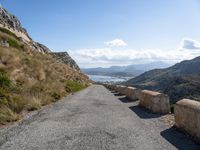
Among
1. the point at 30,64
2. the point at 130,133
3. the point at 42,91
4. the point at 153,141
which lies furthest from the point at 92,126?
the point at 30,64

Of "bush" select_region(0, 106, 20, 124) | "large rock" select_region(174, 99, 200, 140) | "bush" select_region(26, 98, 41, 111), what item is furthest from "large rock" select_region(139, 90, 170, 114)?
"bush" select_region(0, 106, 20, 124)

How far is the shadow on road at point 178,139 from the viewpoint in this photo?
9.20 m

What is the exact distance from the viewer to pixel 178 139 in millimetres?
10172

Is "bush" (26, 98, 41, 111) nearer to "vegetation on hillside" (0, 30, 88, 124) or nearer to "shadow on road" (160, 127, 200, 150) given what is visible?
"vegetation on hillside" (0, 30, 88, 124)

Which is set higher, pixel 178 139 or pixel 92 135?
pixel 92 135

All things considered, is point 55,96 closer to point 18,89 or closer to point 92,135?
point 18,89

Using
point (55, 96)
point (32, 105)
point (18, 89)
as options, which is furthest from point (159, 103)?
point (55, 96)

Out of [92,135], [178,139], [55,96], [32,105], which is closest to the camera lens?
[178,139]

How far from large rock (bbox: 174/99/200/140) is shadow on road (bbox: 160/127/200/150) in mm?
291

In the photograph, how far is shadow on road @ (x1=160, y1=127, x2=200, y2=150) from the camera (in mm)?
9203

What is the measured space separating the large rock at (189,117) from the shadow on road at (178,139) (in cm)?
29

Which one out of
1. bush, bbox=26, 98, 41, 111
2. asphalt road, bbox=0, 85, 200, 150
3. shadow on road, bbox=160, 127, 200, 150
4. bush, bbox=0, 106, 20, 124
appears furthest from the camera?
bush, bbox=26, 98, 41, 111

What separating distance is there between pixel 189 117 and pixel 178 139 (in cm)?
100

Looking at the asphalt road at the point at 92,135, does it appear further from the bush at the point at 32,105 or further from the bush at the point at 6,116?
the bush at the point at 32,105
